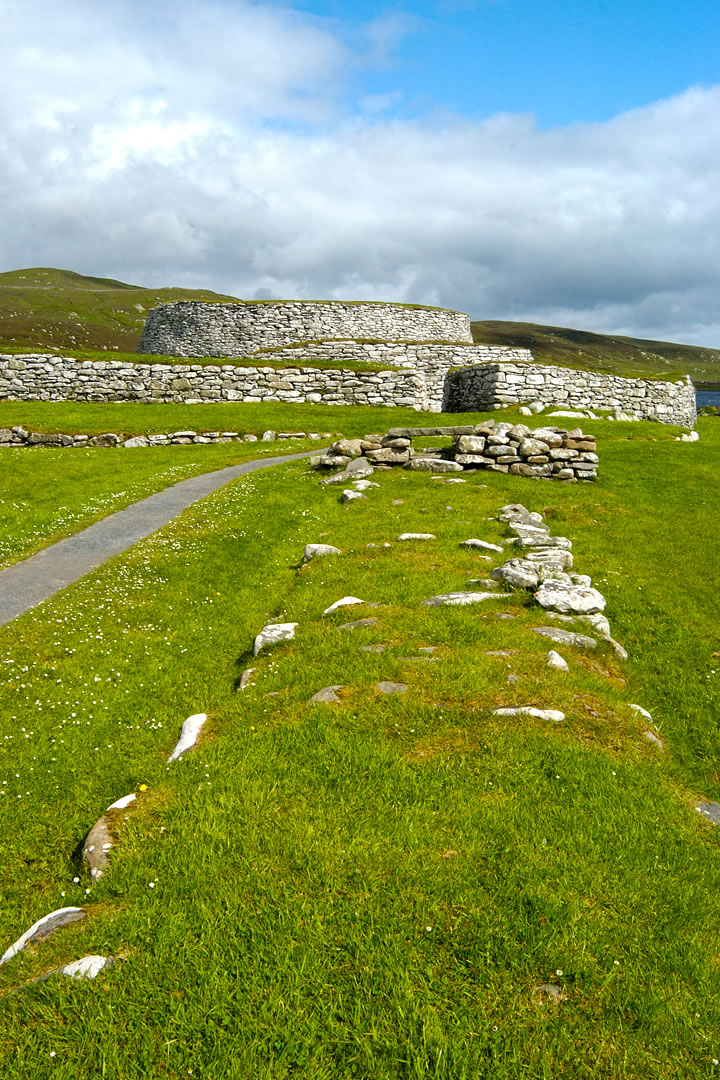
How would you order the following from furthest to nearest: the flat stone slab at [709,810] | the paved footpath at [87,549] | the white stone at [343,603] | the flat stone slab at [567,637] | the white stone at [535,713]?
the paved footpath at [87,549] < the white stone at [343,603] < the flat stone slab at [567,637] < the white stone at [535,713] < the flat stone slab at [709,810]

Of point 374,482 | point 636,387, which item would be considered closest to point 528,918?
point 374,482

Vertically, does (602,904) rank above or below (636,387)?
below

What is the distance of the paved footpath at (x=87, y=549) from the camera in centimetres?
1319

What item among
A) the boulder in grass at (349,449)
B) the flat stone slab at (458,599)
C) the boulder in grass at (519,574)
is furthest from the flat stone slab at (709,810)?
the boulder in grass at (349,449)

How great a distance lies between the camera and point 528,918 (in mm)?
4668

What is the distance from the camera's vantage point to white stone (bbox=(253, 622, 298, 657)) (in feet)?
32.4

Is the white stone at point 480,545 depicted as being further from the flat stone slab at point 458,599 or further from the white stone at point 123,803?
the white stone at point 123,803

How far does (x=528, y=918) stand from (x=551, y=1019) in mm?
726

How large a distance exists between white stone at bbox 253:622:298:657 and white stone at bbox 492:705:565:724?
3.75 m

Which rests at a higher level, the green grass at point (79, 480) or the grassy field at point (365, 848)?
the green grass at point (79, 480)

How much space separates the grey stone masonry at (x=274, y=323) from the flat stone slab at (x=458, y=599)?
6064 centimetres

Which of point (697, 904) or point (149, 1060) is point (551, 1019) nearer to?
point (697, 904)

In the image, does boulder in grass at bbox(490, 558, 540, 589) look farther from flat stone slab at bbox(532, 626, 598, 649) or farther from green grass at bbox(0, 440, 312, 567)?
green grass at bbox(0, 440, 312, 567)

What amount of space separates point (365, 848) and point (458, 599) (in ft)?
19.6
